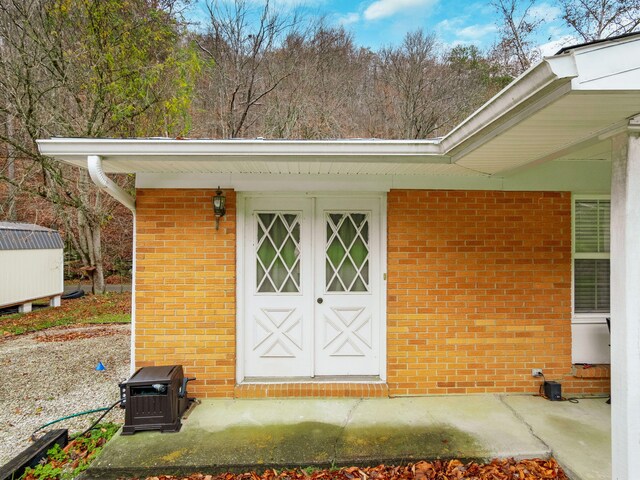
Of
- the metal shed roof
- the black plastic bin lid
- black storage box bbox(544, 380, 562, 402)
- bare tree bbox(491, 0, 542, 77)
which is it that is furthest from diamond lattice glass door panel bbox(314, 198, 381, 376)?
bare tree bbox(491, 0, 542, 77)

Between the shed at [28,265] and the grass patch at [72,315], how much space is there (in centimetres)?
46

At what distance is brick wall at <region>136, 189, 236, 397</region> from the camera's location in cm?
384

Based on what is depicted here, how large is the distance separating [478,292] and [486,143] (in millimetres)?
1950

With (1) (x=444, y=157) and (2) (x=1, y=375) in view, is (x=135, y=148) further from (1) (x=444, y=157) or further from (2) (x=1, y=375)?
(2) (x=1, y=375)

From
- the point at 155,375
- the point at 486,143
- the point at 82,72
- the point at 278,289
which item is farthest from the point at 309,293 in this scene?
the point at 82,72

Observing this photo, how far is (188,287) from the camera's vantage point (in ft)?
12.7

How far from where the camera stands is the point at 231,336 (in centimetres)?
389

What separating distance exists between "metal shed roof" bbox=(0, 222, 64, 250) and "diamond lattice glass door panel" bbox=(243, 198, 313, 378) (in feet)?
27.6

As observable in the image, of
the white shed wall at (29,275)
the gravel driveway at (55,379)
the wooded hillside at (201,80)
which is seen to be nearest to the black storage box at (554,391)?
the gravel driveway at (55,379)

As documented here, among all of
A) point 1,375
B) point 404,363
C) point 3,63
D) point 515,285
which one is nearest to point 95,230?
point 3,63

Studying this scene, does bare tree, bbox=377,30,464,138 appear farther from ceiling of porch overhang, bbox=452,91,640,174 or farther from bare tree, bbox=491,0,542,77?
ceiling of porch overhang, bbox=452,91,640,174

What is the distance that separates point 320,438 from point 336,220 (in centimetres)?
218

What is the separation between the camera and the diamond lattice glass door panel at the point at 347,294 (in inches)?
160

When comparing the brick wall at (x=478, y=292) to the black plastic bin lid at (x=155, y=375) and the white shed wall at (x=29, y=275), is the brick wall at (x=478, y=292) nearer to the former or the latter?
the black plastic bin lid at (x=155, y=375)
